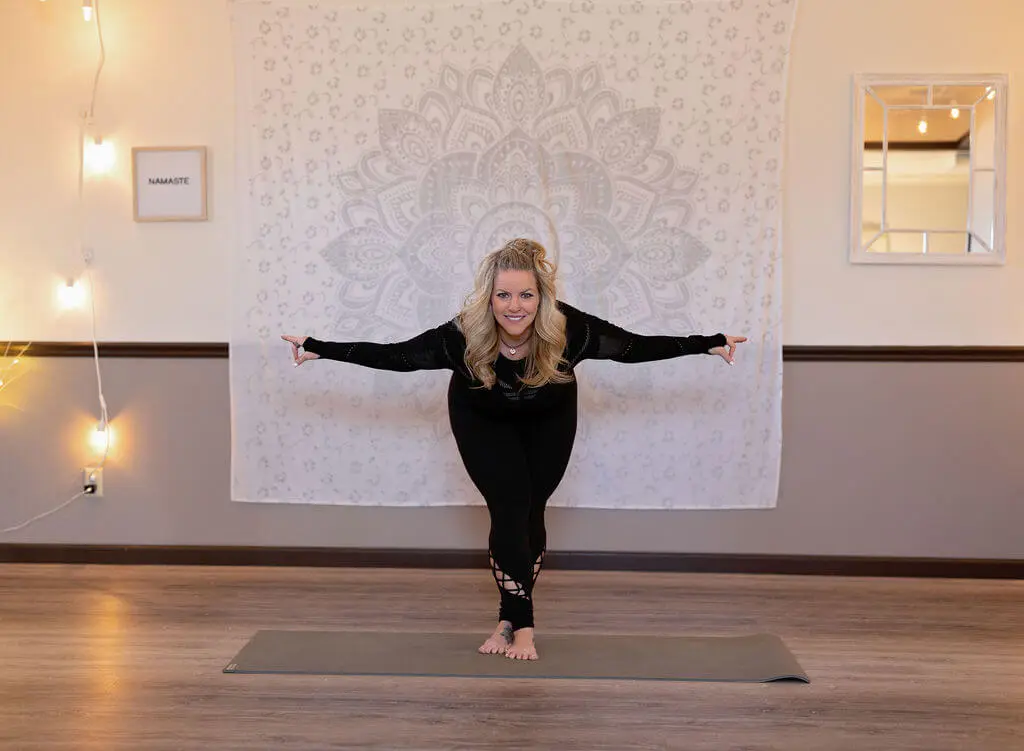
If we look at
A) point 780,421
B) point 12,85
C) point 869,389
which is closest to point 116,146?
point 12,85

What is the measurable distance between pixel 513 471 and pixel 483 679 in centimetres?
62

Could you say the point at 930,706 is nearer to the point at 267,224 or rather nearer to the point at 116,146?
the point at 267,224

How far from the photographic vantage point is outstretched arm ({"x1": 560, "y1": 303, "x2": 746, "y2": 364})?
10.00 ft

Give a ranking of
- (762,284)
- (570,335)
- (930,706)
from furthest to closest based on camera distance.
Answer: (762,284), (570,335), (930,706)

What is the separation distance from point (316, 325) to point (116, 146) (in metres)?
1.15

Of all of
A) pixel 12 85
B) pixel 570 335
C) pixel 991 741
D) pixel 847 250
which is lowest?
pixel 991 741

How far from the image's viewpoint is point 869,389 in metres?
3.90

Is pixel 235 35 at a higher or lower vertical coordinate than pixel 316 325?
higher

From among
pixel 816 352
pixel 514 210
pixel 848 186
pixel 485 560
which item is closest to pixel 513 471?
pixel 485 560

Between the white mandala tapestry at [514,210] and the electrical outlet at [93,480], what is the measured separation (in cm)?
65

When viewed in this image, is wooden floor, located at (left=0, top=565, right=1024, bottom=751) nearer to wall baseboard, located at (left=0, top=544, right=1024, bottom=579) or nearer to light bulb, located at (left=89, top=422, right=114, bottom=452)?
wall baseboard, located at (left=0, top=544, right=1024, bottom=579)

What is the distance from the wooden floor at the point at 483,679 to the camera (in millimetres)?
2381

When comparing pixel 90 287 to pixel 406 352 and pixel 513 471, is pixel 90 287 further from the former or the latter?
pixel 513 471

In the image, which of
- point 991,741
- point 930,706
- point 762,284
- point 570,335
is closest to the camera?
point 991,741
